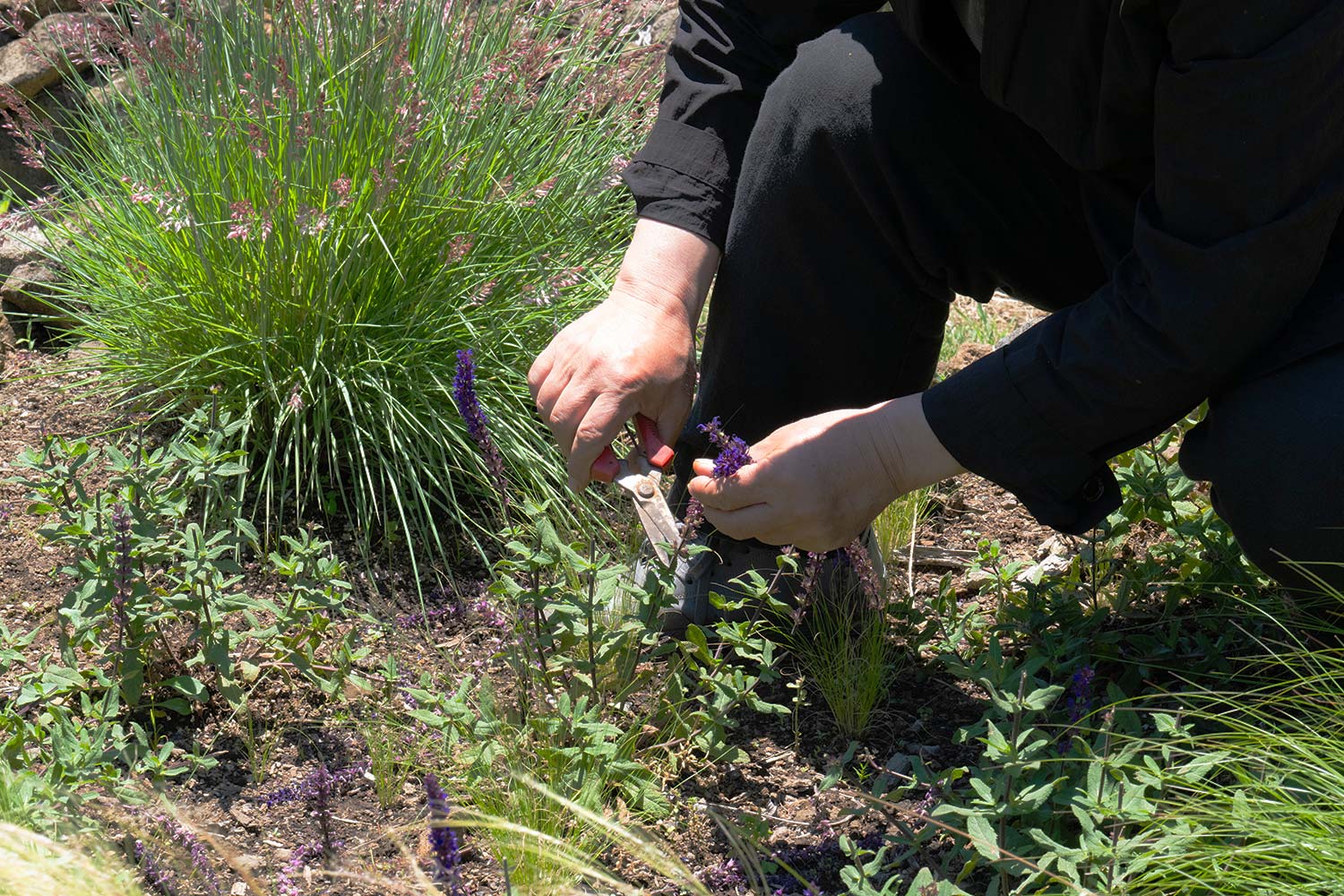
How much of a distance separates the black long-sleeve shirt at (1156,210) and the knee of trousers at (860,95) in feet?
0.26

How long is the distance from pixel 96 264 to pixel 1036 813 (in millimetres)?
2258

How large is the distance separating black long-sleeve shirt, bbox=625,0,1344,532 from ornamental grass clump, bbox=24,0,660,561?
110cm

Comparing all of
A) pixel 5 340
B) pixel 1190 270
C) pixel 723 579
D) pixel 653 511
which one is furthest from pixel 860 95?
pixel 5 340

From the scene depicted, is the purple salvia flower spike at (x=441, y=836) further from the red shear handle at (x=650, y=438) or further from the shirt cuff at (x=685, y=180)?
the shirt cuff at (x=685, y=180)

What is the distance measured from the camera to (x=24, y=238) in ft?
8.95

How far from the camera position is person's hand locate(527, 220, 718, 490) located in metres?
1.73

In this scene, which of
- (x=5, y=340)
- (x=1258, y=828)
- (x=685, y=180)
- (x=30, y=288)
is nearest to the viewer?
(x=1258, y=828)

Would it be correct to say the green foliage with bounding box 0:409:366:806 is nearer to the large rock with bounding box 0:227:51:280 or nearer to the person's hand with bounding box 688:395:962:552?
the person's hand with bounding box 688:395:962:552

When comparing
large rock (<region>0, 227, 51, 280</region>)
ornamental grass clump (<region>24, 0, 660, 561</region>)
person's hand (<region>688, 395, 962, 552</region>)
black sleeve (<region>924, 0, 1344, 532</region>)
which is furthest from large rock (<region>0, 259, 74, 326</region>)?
black sleeve (<region>924, 0, 1344, 532</region>)

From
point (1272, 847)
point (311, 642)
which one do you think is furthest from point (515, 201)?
point (1272, 847)

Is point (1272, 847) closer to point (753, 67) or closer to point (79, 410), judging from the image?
point (753, 67)

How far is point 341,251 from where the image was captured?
251cm

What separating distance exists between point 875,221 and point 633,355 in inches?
18.4

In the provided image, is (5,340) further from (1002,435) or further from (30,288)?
(1002,435)
